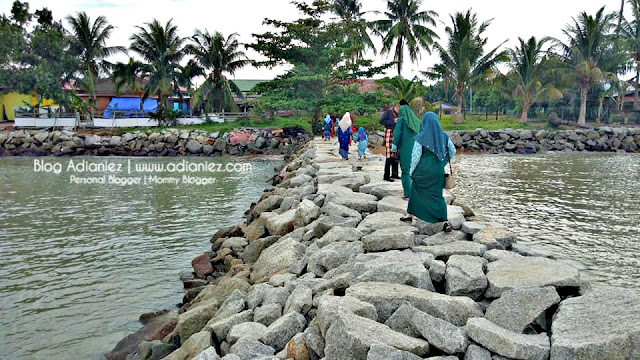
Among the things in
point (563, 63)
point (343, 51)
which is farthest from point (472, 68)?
point (343, 51)

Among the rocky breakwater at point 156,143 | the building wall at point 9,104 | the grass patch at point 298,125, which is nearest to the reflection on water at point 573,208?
the grass patch at point 298,125

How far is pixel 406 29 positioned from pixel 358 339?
34.1 metres

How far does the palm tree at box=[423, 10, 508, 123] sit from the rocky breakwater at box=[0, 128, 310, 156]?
1173cm

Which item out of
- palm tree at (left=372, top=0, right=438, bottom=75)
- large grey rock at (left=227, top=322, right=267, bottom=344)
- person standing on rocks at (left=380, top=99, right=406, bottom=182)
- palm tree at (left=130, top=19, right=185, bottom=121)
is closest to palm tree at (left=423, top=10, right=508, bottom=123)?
palm tree at (left=372, top=0, right=438, bottom=75)

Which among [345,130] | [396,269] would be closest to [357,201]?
[396,269]

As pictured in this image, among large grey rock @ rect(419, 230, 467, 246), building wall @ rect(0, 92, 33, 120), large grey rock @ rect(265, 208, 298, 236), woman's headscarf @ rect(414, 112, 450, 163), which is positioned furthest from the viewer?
building wall @ rect(0, 92, 33, 120)

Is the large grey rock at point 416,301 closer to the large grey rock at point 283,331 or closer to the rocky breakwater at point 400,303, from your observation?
the rocky breakwater at point 400,303

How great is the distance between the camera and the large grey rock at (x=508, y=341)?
9.52ft

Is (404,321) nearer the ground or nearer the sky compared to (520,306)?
nearer the ground

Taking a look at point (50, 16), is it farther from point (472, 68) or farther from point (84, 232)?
point (84, 232)

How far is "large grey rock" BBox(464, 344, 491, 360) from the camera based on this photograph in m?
2.99

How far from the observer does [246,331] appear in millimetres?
4016

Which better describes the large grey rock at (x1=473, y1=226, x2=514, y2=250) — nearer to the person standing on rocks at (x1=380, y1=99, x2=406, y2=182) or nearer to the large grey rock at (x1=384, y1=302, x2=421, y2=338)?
the large grey rock at (x1=384, y1=302, x2=421, y2=338)

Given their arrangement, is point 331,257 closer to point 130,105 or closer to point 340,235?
point 340,235
